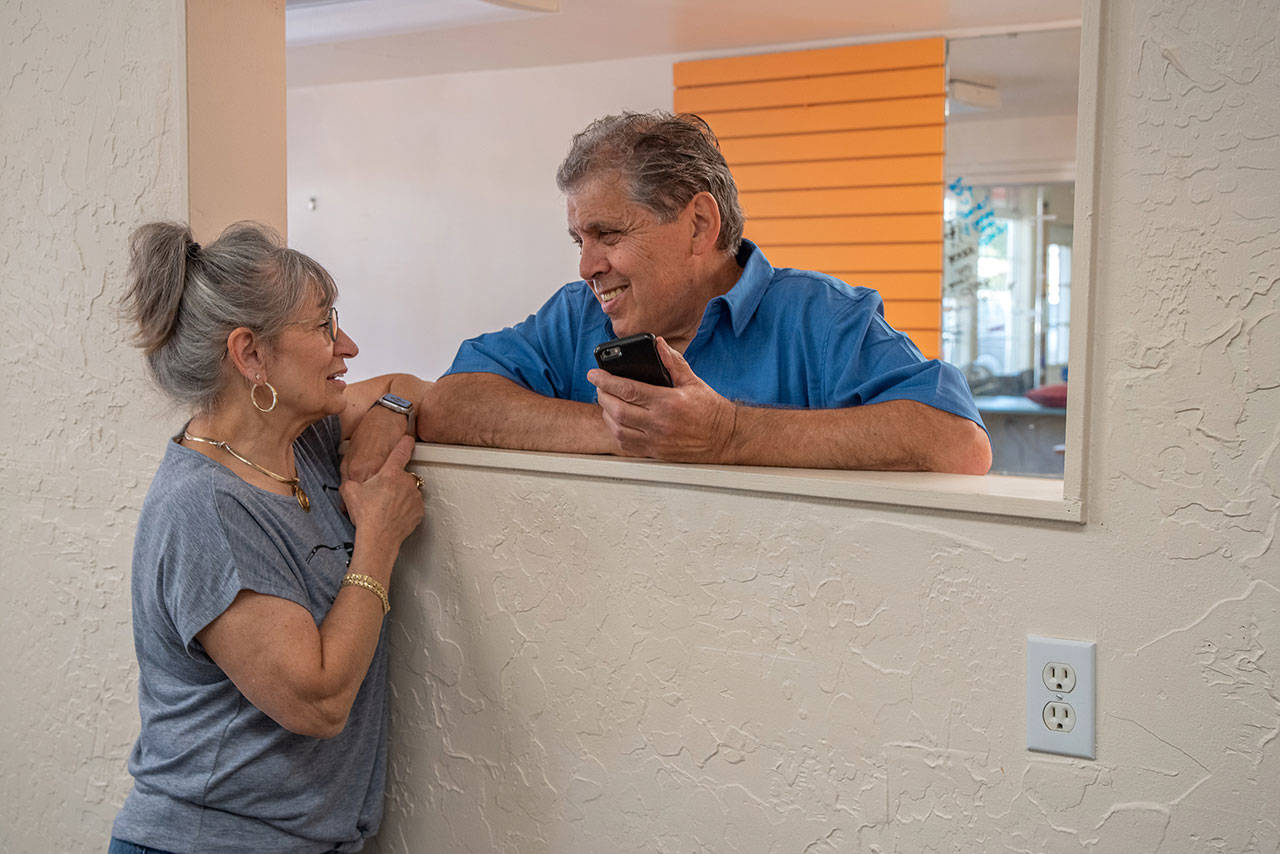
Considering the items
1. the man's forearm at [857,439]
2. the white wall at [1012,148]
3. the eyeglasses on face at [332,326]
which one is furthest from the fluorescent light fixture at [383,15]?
the man's forearm at [857,439]

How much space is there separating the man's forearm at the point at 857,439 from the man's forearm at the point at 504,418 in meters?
0.23

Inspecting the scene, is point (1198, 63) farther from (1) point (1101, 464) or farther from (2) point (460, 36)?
(2) point (460, 36)

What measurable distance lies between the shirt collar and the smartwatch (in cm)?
58

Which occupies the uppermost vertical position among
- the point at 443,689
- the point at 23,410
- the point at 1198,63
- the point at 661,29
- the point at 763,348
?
the point at 661,29

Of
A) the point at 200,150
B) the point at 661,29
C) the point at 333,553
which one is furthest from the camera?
the point at 661,29

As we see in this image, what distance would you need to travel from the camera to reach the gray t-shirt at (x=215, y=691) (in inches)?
52.9

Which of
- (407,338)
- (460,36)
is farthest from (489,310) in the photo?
(460,36)

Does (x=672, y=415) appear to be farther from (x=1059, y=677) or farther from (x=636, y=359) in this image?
(x=1059, y=677)

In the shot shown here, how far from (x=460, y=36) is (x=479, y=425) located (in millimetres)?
3918

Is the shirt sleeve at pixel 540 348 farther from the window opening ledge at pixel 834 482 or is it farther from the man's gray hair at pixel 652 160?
the window opening ledge at pixel 834 482

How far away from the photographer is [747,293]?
1887 millimetres

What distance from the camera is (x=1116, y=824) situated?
3.63ft

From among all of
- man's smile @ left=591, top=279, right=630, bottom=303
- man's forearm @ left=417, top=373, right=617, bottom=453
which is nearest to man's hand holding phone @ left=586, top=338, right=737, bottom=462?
man's forearm @ left=417, top=373, right=617, bottom=453

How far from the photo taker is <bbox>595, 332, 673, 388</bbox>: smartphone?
4.65 feet
